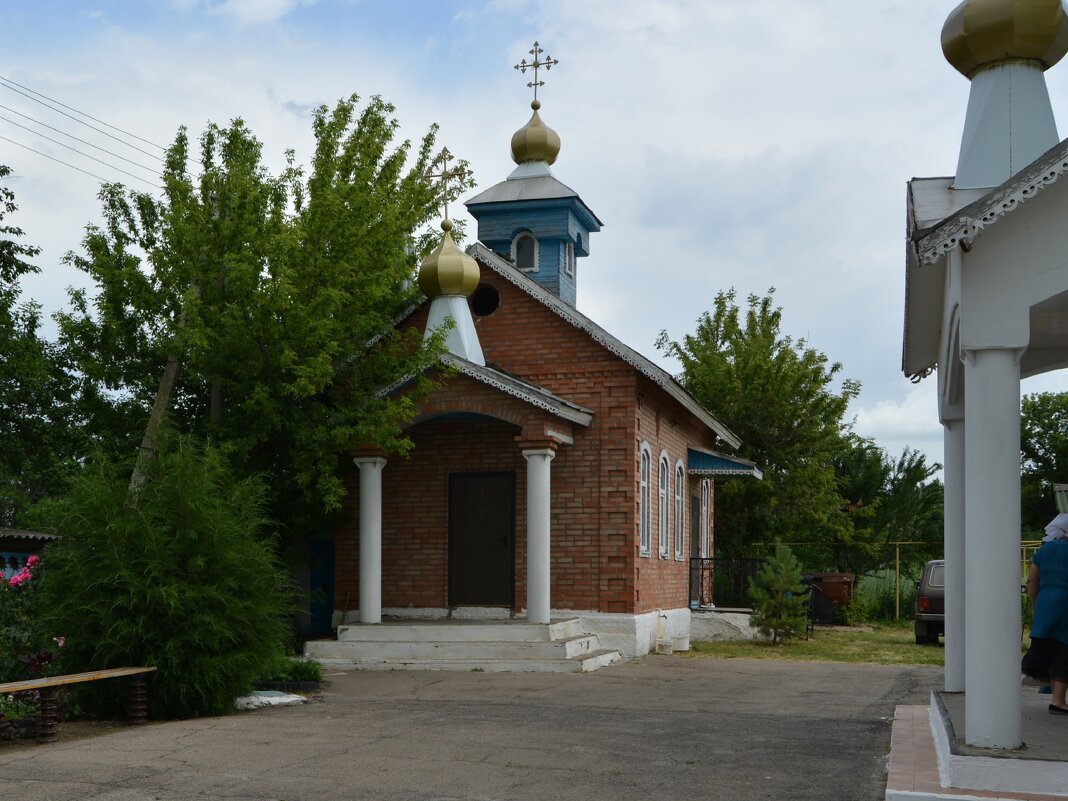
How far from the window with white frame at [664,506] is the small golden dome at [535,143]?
7501 millimetres

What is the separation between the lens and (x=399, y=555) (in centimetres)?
1895

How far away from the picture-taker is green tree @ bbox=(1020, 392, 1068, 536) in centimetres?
5722

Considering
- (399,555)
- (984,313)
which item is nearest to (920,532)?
(399,555)

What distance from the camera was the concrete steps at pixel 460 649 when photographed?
51.6 feet

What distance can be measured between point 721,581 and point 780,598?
622 cm

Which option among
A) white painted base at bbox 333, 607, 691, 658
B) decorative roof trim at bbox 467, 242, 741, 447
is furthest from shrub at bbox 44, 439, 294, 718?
decorative roof trim at bbox 467, 242, 741, 447

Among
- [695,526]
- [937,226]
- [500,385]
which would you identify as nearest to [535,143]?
[695,526]

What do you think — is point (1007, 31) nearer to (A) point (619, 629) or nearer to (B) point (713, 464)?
(A) point (619, 629)

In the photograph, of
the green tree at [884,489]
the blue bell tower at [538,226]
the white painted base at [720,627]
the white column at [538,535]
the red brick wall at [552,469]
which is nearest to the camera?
the white column at [538,535]

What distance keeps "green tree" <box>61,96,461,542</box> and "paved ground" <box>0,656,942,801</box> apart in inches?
149

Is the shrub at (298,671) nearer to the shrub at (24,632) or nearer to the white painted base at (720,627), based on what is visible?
the shrub at (24,632)

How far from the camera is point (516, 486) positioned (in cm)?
1864

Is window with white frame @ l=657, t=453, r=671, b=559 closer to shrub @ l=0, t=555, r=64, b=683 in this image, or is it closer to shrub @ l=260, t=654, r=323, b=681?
shrub @ l=260, t=654, r=323, b=681

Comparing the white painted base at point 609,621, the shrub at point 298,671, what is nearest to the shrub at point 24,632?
the shrub at point 298,671
